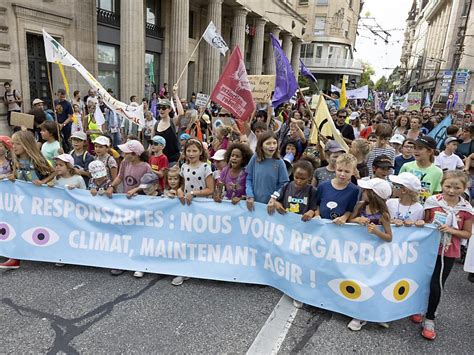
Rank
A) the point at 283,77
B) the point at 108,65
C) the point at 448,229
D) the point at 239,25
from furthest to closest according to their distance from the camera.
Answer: the point at 239,25 → the point at 108,65 → the point at 283,77 → the point at 448,229

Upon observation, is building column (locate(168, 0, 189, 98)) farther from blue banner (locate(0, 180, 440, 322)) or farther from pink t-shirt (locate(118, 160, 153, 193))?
blue banner (locate(0, 180, 440, 322))

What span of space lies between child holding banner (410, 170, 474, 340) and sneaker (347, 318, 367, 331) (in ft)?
1.70

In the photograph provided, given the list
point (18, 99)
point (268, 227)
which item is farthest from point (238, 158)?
point (18, 99)

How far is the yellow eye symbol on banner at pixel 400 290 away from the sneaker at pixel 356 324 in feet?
1.09

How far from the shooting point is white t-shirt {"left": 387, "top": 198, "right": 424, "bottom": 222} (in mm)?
3434

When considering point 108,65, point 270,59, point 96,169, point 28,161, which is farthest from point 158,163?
point 270,59

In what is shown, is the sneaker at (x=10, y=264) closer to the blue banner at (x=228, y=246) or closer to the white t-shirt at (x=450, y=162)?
the blue banner at (x=228, y=246)

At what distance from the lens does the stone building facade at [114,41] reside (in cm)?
1141

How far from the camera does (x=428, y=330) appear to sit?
321cm

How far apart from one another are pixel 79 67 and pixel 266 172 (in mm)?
3797

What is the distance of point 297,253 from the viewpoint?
359cm

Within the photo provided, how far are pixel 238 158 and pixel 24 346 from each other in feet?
8.96

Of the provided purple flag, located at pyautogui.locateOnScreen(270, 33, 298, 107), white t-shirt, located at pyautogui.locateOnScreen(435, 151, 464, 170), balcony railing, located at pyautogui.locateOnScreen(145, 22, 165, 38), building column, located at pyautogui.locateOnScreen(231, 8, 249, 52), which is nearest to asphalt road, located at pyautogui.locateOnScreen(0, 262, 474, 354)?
white t-shirt, located at pyautogui.locateOnScreen(435, 151, 464, 170)

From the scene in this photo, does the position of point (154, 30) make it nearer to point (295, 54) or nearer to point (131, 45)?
point (131, 45)
